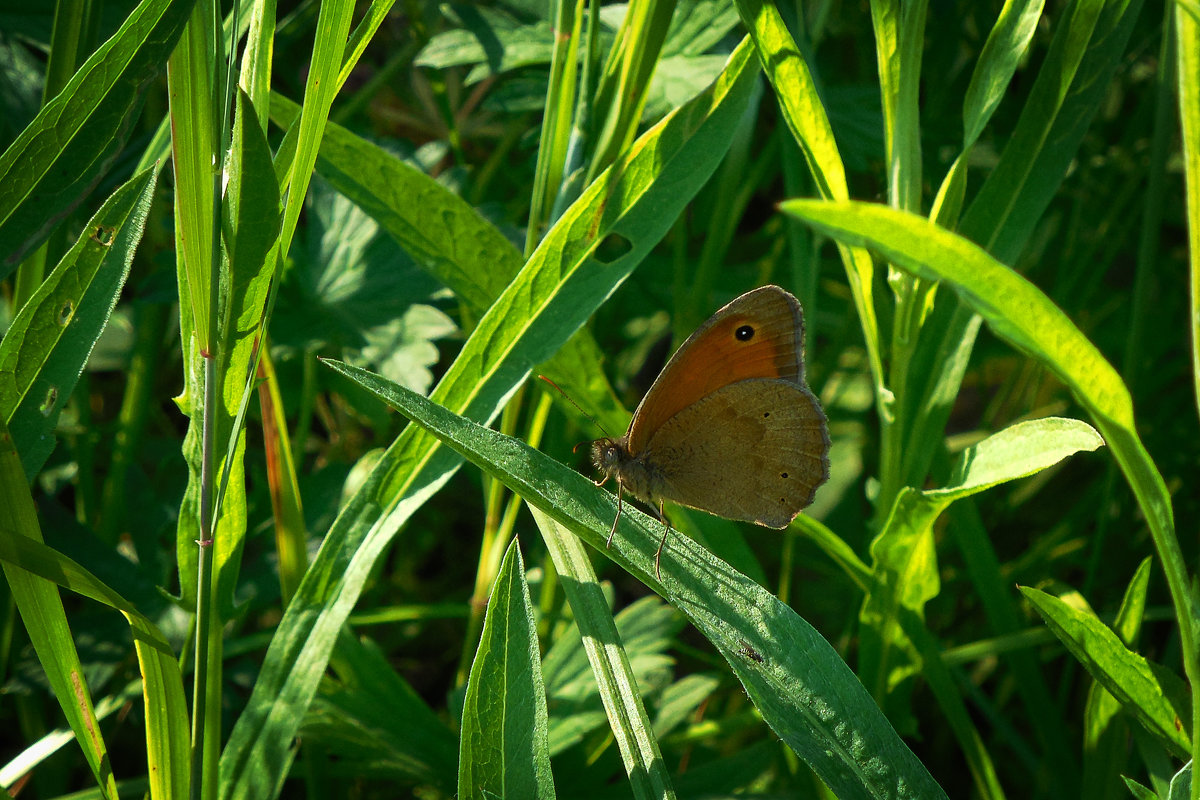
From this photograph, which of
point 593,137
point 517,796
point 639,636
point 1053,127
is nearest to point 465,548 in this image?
point 639,636

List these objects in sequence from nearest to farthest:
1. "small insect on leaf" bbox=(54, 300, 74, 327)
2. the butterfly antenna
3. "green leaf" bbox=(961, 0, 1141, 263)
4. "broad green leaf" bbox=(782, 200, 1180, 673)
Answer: "broad green leaf" bbox=(782, 200, 1180, 673) < "small insect on leaf" bbox=(54, 300, 74, 327) < "green leaf" bbox=(961, 0, 1141, 263) < the butterfly antenna

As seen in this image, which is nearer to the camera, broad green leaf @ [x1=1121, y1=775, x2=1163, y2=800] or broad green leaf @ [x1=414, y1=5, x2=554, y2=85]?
broad green leaf @ [x1=1121, y1=775, x2=1163, y2=800]

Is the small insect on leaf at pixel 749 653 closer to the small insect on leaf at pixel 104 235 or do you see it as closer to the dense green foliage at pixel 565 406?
the dense green foliage at pixel 565 406

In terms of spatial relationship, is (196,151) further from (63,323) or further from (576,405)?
(576,405)

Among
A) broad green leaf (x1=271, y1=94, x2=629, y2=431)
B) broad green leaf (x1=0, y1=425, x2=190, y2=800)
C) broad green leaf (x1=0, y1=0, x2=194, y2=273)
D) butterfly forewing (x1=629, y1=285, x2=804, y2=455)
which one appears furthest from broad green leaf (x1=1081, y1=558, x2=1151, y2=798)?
broad green leaf (x1=0, y1=0, x2=194, y2=273)

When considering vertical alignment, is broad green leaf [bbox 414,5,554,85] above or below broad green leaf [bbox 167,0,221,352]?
above

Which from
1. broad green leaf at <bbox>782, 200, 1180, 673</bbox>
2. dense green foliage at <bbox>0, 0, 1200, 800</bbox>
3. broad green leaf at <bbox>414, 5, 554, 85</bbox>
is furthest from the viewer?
broad green leaf at <bbox>414, 5, 554, 85</bbox>

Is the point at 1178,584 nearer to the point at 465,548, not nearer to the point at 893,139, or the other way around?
the point at 893,139

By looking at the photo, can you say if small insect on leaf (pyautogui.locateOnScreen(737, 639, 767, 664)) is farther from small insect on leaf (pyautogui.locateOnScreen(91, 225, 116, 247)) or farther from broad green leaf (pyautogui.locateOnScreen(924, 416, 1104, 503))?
small insect on leaf (pyautogui.locateOnScreen(91, 225, 116, 247))
